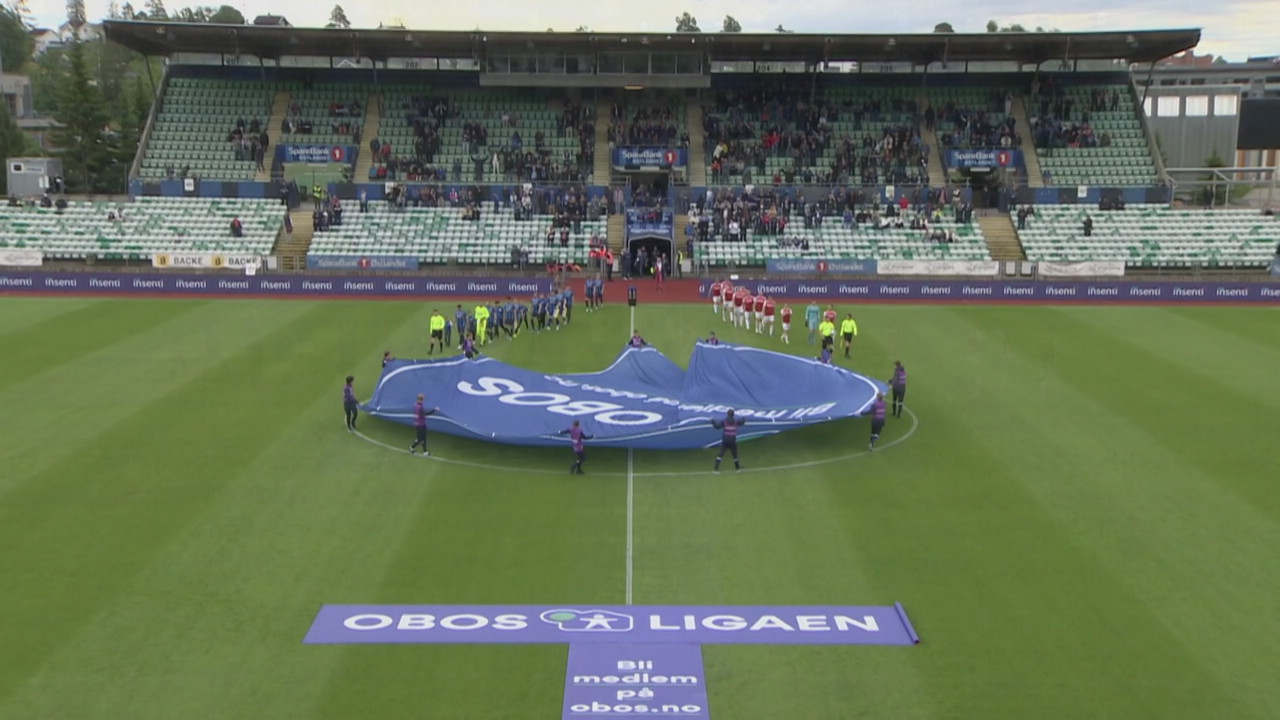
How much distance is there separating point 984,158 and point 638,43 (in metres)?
18.8

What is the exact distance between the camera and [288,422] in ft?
75.9

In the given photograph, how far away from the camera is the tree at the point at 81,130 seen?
73625 millimetres

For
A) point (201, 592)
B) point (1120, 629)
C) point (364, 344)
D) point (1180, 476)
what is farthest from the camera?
point (364, 344)

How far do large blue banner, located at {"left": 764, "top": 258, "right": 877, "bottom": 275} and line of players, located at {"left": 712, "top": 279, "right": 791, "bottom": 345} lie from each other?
10.3 metres

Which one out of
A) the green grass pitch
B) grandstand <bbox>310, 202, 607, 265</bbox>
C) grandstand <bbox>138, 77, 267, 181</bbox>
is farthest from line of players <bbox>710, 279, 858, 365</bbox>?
grandstand <bbox>138, 77, 267, 181</bbox>

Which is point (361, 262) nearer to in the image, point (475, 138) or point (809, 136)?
point (475, 138)

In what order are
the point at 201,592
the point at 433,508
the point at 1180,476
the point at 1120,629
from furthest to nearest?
the point at 1180,476, the point at 433,508, the point at 201,592, the point at 1120,629

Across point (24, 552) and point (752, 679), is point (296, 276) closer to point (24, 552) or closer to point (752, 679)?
point (24, 552)

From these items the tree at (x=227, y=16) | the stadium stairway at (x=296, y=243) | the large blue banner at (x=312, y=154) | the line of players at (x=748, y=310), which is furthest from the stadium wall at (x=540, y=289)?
the tree at (x=227, y=16)

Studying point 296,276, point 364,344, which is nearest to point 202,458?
point 364,344

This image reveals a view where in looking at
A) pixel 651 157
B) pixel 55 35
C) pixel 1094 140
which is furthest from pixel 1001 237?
pixel 55 35

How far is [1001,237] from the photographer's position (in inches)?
2073

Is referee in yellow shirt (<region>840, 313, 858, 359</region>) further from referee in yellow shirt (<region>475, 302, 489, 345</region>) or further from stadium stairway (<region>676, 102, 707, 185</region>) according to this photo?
stadium stairway (<region>676, 102, 707, 185</region>)

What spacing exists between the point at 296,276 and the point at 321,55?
63.1ft
